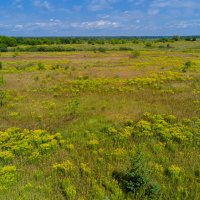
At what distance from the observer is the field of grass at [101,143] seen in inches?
288

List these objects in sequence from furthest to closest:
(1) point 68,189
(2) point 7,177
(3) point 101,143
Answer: (3) point 101,143 < (2) point 7,177 < (1) point 68,189

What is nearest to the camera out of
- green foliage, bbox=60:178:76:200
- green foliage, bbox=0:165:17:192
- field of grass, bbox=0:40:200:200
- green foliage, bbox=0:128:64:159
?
green foliage, bbox=60:178:76:200

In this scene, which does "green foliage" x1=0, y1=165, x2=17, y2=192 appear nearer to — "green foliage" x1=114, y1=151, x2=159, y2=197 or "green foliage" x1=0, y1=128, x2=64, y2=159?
"green foliage" x1=0, y1=128, x2=64, y2=159

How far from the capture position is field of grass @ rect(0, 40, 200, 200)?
288 inches

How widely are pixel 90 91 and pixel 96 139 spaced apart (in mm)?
8773

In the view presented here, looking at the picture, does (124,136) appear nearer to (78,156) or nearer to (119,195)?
(78,156)

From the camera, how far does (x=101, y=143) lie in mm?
10227

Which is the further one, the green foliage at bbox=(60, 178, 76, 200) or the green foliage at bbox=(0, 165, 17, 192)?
the green foliage at bbox=(0, 165, 17, 192)

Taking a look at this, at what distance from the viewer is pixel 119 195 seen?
7043 mm

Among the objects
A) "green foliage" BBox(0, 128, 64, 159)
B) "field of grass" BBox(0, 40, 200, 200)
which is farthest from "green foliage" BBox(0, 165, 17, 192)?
"green foliage" BBox(0, 128, 64, 159)

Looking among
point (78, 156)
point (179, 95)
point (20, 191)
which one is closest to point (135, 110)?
point (179, 95)

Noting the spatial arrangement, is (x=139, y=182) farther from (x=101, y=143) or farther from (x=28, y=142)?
(x=28, y=142)

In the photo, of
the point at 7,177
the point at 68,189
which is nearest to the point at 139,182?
the point at 68,189

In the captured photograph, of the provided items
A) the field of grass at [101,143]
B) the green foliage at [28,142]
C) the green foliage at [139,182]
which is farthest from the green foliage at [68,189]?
the green foliage at [28,142]
